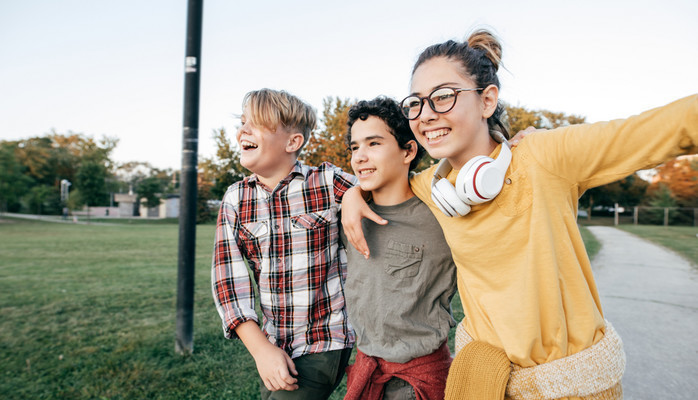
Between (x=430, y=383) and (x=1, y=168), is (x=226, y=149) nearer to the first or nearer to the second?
(x=430, y=383)

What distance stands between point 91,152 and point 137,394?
220 ft

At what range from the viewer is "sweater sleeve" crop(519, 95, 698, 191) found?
1.09 meters

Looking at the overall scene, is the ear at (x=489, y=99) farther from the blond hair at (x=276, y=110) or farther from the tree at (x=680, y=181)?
the tree at (x=680, y=181)

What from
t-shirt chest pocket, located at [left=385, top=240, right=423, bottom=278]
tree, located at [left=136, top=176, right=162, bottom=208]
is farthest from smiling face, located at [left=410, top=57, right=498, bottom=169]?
tree, located at [left=136, top=176, right=162, bottom=208]

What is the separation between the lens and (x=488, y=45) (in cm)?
170

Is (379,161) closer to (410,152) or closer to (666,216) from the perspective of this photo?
(410,152)

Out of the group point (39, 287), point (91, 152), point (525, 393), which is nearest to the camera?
point (525, 393)

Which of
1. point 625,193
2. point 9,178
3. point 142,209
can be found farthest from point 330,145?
point 142,209

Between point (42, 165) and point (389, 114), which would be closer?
point (389, 114)

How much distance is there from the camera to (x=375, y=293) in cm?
180

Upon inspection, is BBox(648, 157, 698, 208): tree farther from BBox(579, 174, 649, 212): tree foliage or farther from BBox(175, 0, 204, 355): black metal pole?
BBox(175, 0, 204, 355): black metal pole

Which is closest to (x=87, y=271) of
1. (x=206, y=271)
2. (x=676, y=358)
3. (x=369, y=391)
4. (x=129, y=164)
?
(x=206, y=271)

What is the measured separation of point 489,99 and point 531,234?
54 centimetres

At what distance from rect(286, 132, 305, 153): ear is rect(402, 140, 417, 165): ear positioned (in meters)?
0.52
